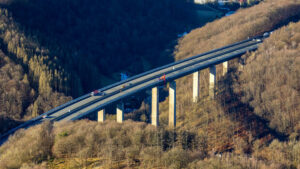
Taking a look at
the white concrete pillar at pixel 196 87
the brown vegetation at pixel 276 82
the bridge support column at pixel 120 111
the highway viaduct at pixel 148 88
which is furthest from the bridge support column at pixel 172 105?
the brown vegetation at pixel 276 82

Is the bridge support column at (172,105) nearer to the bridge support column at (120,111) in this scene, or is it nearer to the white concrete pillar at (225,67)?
the bridge support column at (120,111)

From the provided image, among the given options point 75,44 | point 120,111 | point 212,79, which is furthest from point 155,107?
point 75,44

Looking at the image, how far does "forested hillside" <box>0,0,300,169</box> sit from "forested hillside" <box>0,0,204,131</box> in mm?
17553

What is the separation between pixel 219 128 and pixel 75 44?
65.2 metres

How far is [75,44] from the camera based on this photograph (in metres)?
122

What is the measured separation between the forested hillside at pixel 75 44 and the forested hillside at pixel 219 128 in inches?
691

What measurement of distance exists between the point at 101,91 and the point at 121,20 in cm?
7744

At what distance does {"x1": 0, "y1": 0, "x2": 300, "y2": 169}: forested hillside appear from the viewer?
42.2 m

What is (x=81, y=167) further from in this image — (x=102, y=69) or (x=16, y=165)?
(x=102, y=69)

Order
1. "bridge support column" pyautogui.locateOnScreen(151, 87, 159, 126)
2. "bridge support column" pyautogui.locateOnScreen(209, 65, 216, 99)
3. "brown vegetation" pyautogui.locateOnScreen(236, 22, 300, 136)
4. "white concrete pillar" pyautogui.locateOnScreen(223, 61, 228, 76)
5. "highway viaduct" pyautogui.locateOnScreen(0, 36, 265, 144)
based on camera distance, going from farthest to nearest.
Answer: "white concrete pillar" pyautogui.locateOnScreen(223, 61, 228, 76) < "bridge support column" pyautogui.locateOnScreen(209, 65, 216, 99) < "bridge support column" pyautogui.locateOnScreen(151, 87, 159, 126) < "brown vegetation" pyautogui.locateOnScreen(236, 22, 300, 136) < "highway viaduct" pyautogui.locateOnScreen(0, 36, 265, 144)

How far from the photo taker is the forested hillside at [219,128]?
138 ft

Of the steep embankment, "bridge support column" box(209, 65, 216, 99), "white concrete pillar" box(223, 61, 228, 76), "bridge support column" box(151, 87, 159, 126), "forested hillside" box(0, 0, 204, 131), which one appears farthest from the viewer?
"white concrete pillar" box(223, 61, 228, 76)

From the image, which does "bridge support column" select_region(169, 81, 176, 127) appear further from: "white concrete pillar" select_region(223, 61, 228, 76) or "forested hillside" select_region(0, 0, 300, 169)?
"white concrete pillar" select_region(223, 61, 228, 76)

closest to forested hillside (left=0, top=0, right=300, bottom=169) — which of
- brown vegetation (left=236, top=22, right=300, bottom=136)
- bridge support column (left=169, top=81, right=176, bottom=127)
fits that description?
brown vegetation (left=236, top=22, right=300, bottom=136)
